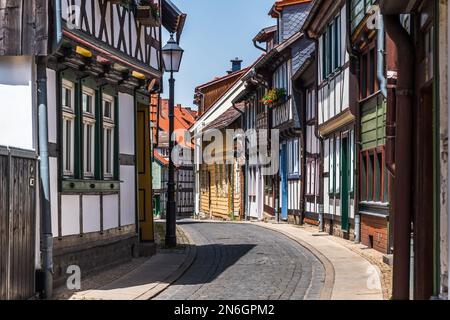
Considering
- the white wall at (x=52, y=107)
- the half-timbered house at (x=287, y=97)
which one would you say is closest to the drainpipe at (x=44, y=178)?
the white wall at (x=52, y=107)

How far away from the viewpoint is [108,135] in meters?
16.2

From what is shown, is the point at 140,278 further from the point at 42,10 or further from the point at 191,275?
the point at 42,10

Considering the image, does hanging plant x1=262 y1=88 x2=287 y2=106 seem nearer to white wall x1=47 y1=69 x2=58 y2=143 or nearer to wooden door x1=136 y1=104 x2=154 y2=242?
wooden door x1=136 y1=104 x2=154 y2=242

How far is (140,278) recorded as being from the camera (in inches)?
565

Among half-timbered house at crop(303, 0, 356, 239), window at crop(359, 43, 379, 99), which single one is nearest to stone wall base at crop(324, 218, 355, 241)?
half-timbered house at crop(303, 0, 356, 239)

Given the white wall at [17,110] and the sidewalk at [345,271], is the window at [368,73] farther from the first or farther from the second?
the white wall at [17,110]

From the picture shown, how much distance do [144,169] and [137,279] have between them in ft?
16.4

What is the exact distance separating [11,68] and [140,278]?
14.1 feet

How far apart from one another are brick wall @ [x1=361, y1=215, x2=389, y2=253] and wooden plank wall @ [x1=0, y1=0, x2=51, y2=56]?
8430 millimetres

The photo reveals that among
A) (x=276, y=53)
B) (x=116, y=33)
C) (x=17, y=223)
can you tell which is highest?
(x=276, y=53)

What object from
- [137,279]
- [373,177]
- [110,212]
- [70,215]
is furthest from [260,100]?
[70,215]

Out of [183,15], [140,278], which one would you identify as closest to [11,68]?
[140,278]

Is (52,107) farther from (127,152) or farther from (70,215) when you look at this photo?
(127,152)

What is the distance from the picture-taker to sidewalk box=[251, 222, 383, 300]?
1220 cm
